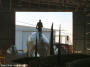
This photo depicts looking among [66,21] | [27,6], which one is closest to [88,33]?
[66,21]

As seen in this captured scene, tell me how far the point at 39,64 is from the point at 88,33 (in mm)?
15314

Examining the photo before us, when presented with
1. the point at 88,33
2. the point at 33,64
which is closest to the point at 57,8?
the point at 88,33

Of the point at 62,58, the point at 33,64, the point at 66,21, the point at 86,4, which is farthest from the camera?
the point at 66,21

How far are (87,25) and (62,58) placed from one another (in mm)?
15264

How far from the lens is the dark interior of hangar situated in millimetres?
18562

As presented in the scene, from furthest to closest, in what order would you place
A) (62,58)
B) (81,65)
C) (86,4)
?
1. (86,4)
2. (62,58)
3. (81,65)

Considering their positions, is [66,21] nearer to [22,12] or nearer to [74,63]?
[22,12]

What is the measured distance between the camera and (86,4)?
55.6 feet

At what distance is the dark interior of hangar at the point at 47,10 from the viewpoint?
18.6 meters

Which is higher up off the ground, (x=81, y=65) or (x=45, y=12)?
(x=45, y=12)

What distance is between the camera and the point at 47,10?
64.0 ft

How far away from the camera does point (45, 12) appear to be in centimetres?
2017

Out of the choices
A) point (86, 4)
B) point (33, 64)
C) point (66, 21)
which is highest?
point (86, 4)

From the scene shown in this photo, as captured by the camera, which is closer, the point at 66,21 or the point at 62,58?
the point at 62,58
